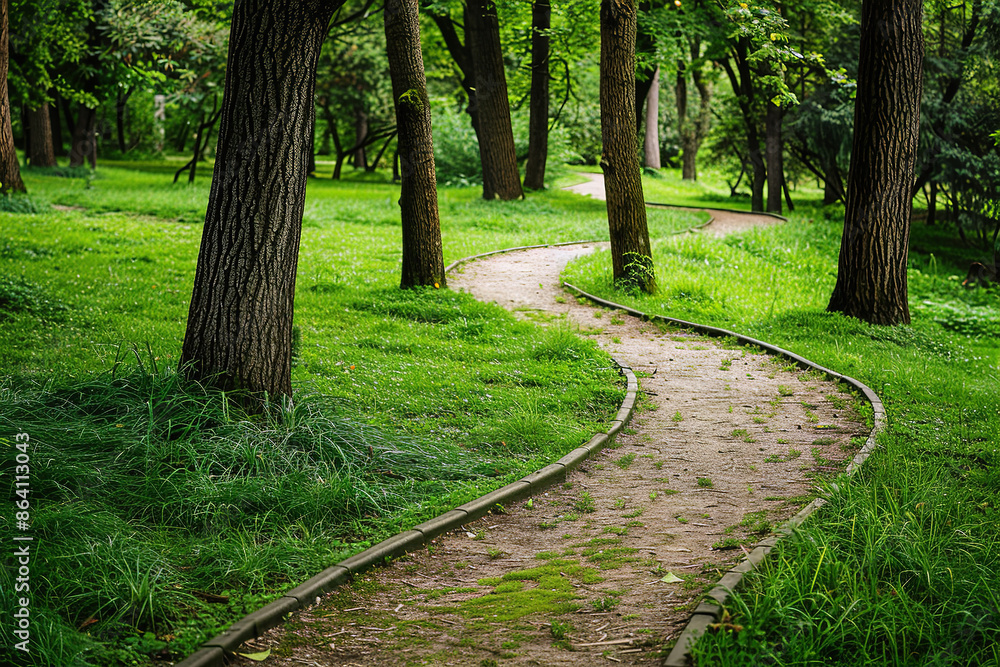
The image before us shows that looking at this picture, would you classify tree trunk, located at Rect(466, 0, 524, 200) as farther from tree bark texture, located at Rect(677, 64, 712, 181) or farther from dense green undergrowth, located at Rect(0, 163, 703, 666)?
tree bark texture, located at Rect(677, 64, 712, 181)

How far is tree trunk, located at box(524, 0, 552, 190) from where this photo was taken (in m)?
22.0

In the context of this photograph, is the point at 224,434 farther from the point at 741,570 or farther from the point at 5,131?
the point at 5,131

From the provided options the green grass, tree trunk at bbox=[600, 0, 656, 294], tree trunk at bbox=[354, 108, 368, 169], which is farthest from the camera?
tree trunk at bbox=[354, 108, 368, 169]

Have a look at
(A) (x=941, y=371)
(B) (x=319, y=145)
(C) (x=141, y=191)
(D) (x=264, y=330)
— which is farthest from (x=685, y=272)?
(B) (x=319, y=145)

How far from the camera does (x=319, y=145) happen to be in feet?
146

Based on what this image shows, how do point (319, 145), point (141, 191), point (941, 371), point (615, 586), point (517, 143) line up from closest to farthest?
point (615, 586), point (941, 371), point (141, 191), point (517, 143), point (319, 145)

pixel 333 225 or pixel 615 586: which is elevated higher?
pixel 333 225

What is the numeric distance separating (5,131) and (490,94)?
10.6m

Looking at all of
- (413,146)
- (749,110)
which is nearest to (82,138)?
(749,110)

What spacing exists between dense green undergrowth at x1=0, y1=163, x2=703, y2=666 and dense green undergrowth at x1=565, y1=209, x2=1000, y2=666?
2.04m

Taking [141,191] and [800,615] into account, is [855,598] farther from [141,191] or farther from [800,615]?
[141,191]

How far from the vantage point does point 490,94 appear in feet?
65.2

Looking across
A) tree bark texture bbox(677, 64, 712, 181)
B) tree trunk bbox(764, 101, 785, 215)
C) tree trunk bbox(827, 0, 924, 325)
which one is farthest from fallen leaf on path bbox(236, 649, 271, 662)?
tree bark texture bbox(677, 64, 712, 181)

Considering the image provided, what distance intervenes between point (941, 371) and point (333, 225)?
41.5ft
